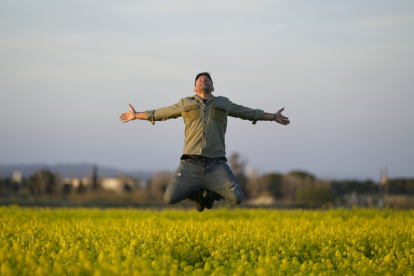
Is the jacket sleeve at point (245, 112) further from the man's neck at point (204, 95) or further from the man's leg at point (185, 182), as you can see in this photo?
the man's leg at point (185, 182)

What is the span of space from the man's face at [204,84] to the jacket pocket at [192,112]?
1.34ft

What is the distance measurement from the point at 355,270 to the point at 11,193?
163 feet

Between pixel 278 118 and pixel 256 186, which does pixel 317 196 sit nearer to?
pixel 256 186

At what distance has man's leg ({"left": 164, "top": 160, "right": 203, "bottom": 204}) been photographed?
300 inches

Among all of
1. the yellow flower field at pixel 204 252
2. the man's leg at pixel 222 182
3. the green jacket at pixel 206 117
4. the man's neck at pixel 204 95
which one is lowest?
the yellow flower field at pixel 204 252

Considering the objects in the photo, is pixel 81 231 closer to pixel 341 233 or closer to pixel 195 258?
pixel 195 258

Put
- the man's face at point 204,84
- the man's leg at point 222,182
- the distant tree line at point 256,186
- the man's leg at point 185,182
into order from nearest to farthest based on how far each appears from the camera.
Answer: the man's leg at point 222,182, the man's leg at point 185,182, the man's face at point 204,84, the distant tree line at point 256,186

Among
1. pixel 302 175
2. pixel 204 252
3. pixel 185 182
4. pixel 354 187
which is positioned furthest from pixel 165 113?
pixel 302 175

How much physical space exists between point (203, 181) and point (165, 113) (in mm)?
1503

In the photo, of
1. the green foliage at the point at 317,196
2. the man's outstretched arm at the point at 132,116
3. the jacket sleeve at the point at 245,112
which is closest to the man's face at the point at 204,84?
the jacket sleeve at the point at 245,112

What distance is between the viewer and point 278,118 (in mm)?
8047

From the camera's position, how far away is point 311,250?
7160 mm

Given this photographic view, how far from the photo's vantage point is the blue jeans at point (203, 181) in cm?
755

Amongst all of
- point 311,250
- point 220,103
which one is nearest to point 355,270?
point 311,250
